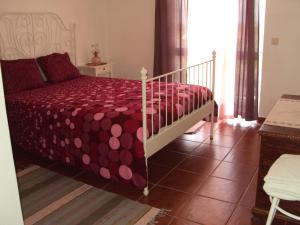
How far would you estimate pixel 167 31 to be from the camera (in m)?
4.39

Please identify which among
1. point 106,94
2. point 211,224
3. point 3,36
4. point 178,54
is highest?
point 3,36

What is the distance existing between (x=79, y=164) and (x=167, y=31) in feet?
8.05

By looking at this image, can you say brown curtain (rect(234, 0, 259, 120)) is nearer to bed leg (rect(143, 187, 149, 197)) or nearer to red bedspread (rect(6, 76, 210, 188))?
red bedspread (rect(6, 76, 210, 188))

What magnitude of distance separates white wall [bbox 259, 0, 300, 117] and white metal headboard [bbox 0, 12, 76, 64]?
259 cm

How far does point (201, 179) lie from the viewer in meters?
2.70

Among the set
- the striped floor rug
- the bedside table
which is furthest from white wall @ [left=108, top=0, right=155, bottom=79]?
the striped floor rug

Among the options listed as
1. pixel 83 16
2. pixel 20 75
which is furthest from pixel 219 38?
pixel 20 75

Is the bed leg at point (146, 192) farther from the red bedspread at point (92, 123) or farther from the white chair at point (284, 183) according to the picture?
the white chair at point (284, 183)

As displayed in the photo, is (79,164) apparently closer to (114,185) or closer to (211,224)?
(114,185)

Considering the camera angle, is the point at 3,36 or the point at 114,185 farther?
the point at 3,36

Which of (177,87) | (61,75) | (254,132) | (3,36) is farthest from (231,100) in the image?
(3,36)

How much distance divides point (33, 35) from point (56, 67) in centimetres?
52

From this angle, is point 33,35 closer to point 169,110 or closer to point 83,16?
point 83,16

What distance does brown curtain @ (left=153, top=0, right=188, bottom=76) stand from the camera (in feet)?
14.0
